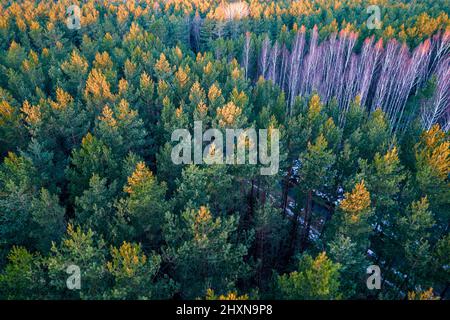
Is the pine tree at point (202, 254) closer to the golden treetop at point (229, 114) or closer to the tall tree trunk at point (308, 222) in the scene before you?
the golden treetop at point (229, 114)

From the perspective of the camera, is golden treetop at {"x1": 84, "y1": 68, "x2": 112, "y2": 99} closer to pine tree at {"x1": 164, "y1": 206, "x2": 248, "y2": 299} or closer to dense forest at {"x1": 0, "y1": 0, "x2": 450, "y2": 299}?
dense forest at {"x1": 0, "y1": 0, "x2": 450, "y2": 299}

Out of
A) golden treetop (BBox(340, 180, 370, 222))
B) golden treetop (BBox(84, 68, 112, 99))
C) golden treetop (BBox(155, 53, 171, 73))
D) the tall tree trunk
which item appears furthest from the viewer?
golden treetop (BBox(155, 53, 171, 73))

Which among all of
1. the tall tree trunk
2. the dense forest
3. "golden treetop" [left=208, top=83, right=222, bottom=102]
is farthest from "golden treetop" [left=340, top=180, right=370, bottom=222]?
"golden treetop" [left=208, top=83, right=222, bottom=102]

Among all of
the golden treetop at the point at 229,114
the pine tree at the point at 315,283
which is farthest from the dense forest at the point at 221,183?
the golden treetop at the point at 229,114

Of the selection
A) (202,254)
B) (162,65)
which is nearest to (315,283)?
(202,254)

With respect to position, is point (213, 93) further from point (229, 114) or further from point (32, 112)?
point (32, 112)

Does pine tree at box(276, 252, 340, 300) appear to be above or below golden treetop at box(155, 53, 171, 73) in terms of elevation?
below

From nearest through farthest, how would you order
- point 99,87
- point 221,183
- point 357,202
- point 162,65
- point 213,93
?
point 357,202 → point 221,183 → point 213,93 → point 99,87 → point 162,65

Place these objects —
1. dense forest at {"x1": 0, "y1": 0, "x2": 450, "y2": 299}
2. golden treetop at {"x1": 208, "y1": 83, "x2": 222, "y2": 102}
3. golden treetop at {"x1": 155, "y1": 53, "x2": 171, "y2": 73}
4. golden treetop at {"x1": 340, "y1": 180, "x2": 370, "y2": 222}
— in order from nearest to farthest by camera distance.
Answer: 1. dense forest at {"x1": 0, "y1": 0, "x2": 450, "y2": 299}
2. golden treetop at {"x1": 340, "y1": 180, "x2": 370, "y2": 222}
3. golden treetop at {"x1": 208, "y1": 83, "x2": 222, "y2": 102}
4. golden treetop at {"x1": 155, "y1": 53, "x2": 171, "y2": 73}
